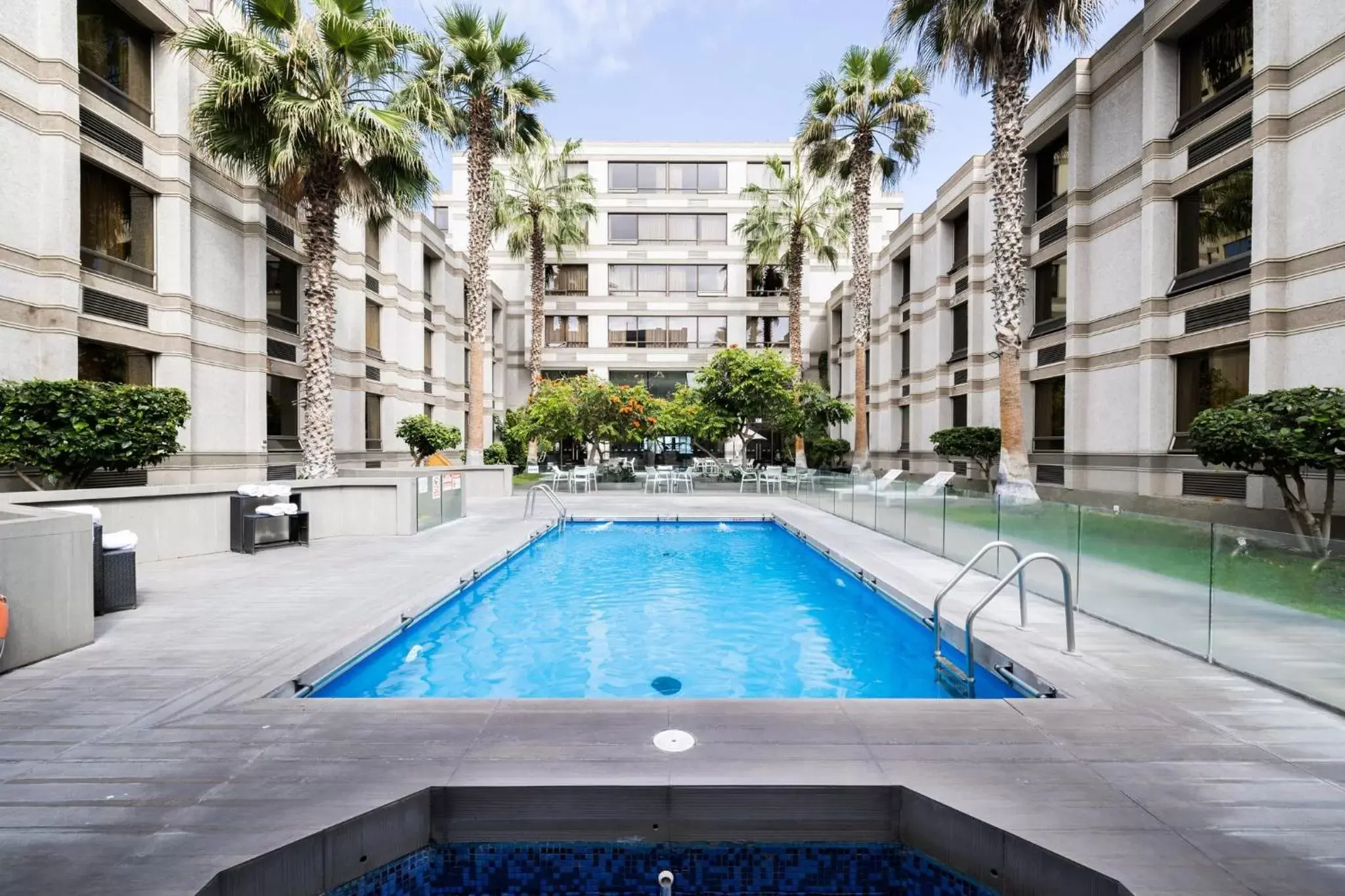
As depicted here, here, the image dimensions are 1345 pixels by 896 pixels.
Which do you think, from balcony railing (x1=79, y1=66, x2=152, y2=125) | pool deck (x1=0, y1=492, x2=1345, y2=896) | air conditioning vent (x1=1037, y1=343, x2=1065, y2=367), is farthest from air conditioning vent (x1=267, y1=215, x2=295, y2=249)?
air conditioning vent (x1=1037, y1=343, x2=1065, y2=367)

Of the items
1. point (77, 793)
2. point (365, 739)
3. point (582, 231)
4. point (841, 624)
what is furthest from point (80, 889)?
point (582, 231)

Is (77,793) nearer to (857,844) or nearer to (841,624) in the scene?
(857,844)

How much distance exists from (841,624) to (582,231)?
89.8 feet

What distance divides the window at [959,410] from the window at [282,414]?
22.7 m

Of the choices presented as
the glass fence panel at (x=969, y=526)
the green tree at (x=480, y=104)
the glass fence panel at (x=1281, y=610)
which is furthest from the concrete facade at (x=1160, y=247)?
the green tree at (x=480, y=104)

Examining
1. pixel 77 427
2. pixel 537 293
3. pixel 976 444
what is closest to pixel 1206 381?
pixel 976 444

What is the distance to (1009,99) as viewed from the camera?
47.9 ft

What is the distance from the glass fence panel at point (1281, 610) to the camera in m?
4.65

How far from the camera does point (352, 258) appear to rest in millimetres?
22109

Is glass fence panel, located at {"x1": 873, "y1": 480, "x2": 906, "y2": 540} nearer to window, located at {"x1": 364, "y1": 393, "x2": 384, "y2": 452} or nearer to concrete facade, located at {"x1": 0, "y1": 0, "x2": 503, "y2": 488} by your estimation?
concrete facade, located at {"x1": 0, "y1": 0, "x2": 503, "y2": 488}

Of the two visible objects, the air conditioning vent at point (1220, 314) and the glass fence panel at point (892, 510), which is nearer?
the glass fence panel at point (892, 510)

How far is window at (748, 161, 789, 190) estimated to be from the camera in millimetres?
36938

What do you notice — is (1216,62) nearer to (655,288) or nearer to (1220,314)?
(1220,314)

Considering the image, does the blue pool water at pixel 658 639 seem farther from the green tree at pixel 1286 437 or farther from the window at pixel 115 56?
the window at pixel 115 56
